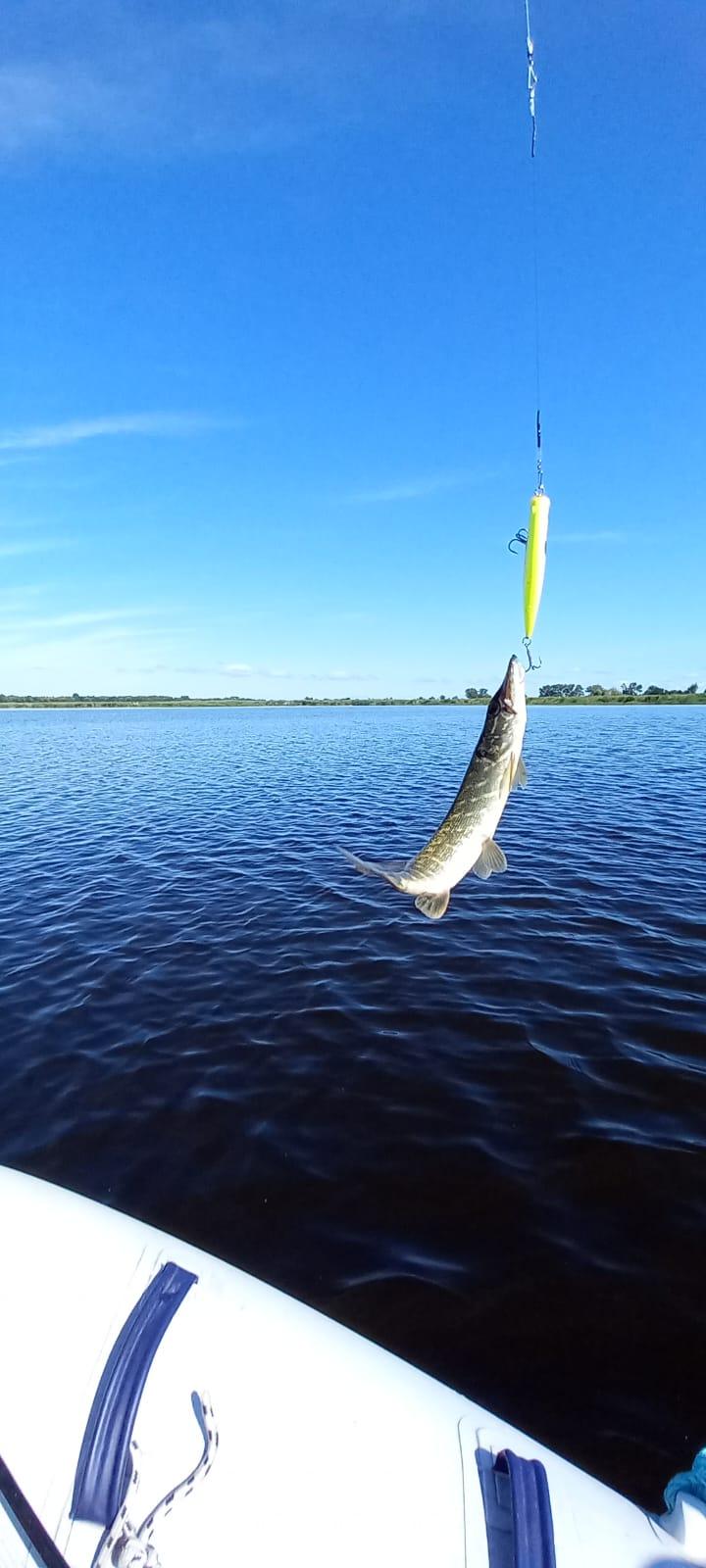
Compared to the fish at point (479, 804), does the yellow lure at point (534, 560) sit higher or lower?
higher

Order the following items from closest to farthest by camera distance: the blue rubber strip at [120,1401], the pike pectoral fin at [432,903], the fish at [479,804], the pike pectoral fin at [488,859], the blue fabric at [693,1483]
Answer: the blue rubber strip at [120,1401], the blue fabric at [693,1483], the fish at [479,804], the pike pectoral fin at [432,903], the pike pectoral fin at [488,859]

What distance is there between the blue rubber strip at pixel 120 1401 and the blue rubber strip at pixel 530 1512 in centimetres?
185

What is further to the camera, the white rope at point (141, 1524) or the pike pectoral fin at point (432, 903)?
the pike pectoral fin at point (432, 903)

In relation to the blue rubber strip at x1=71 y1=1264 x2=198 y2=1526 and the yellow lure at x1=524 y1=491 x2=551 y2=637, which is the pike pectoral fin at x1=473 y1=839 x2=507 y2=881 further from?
the blue rubber strip at x1=71 y1=1264 x2=198 y2=1526

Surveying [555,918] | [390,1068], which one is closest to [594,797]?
[555,918]

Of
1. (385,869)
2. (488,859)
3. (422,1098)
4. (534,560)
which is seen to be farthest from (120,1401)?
(534,560)

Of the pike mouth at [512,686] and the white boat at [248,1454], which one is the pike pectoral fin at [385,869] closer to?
the pike mouth at [512,686]

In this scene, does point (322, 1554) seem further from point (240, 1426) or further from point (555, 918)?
point (555, 918)

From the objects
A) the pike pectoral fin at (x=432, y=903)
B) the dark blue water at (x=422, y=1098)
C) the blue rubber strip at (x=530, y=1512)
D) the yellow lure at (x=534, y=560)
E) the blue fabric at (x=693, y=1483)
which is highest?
the yellow lure at (x=534, y=560)

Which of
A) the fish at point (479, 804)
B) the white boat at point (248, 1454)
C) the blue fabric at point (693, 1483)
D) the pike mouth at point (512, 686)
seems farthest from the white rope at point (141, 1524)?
the pike mouth at point (512, 686)

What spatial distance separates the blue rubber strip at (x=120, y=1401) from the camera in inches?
119

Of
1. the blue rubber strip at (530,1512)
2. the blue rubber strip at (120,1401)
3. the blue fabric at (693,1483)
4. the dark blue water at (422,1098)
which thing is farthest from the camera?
the dark blue water at (422,1098)

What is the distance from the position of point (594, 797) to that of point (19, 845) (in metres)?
22.9

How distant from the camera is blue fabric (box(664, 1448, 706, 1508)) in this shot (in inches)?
124
